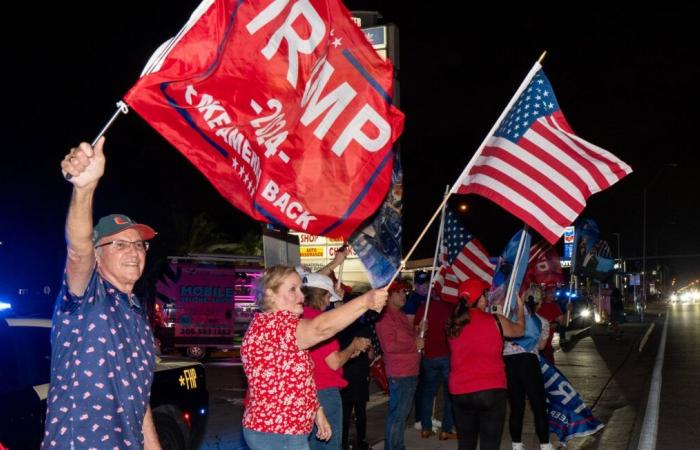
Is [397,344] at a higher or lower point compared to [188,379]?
higher

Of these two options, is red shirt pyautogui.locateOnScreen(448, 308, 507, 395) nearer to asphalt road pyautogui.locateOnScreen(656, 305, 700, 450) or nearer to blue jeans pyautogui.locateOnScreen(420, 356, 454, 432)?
blue jeans pyautogui.locateOnScreen(420, 356, 454, 432)

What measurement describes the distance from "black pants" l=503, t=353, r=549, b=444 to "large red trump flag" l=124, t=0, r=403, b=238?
3910 mm

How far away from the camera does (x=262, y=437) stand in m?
4.12

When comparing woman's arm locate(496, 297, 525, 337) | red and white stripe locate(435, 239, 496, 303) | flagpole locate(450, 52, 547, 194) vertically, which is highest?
flagpole locate(450, 52, 547, 194)

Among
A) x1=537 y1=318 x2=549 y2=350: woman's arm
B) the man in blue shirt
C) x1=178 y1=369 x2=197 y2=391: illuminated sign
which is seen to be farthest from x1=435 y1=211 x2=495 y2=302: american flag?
the man in blue shirt

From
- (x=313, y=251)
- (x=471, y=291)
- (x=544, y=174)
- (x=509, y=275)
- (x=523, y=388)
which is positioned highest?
(x=544, y=174)

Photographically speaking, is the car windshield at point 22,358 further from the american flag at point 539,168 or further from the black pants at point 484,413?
the american flag at point 539,168

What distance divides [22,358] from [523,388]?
16.3 ft

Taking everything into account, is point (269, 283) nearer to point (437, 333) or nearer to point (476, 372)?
point (476, 372)

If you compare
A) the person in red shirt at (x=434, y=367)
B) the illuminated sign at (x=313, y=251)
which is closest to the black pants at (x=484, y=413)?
the person in red shirt at (x=434, y=367)

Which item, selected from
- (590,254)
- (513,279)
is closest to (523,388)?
(513,279)

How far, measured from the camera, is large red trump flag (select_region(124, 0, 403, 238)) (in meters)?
4.24

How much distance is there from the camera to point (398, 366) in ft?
25.8

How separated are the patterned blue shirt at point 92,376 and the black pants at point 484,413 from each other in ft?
11.4
